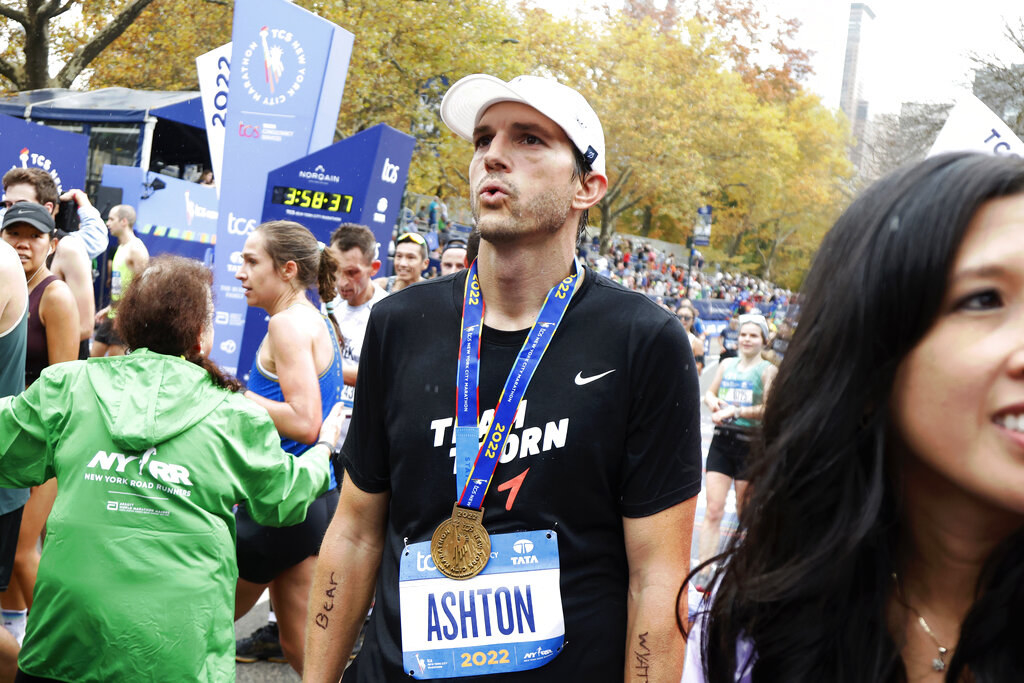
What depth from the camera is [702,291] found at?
177 feet

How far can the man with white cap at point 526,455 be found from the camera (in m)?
2.18

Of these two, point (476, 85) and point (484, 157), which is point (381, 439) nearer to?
point (484, 157)

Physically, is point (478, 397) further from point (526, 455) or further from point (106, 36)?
point (106, 36)

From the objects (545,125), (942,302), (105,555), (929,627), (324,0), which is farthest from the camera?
(324,0)

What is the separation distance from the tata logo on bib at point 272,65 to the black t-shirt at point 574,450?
6.03m

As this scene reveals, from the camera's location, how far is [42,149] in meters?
9.96

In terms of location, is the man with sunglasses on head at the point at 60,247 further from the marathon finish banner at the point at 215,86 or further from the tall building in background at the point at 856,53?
the tall building in background at the point at 856,53

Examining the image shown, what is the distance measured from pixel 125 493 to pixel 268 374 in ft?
4.58

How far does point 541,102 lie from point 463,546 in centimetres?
105

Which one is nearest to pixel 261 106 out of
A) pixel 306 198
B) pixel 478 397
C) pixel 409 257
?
pixel 306 198

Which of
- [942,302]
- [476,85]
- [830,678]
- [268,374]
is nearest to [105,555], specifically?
[268,374]

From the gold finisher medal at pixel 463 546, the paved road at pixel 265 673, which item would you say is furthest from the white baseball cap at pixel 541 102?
the paved road at pixel 265 673

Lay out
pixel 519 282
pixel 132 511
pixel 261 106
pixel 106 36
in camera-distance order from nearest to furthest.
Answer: pixel 519 282
pixel 132 511
pixel 261 106
pixel 106 36

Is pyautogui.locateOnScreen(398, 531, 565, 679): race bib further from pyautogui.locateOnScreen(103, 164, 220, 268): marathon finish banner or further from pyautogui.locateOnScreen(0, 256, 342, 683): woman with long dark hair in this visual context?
pyautogui.locateOnScreen(103, 164, 220, 268): marathon finish banner
